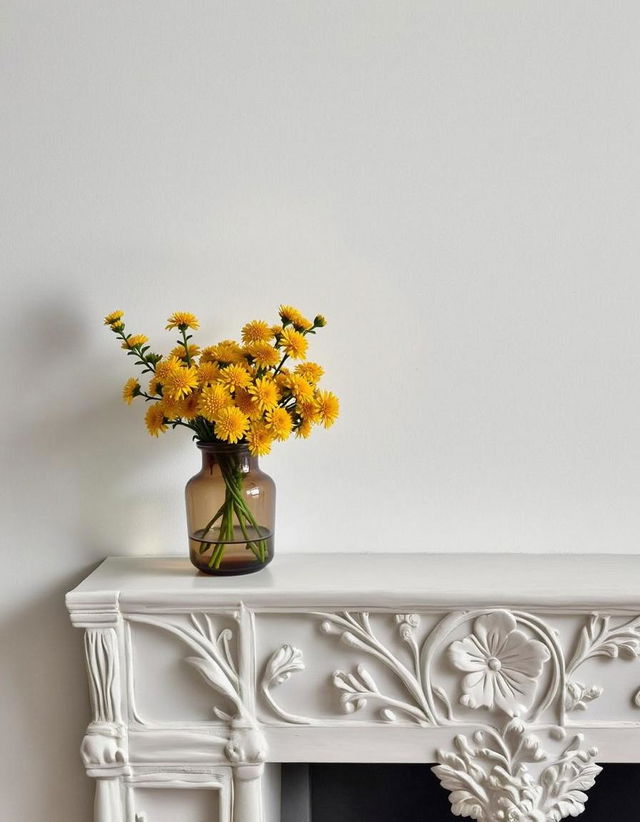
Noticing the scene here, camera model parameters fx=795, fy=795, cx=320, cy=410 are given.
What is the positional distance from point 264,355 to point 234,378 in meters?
0.05

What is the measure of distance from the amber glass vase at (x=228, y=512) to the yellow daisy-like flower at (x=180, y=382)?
0.27 ft

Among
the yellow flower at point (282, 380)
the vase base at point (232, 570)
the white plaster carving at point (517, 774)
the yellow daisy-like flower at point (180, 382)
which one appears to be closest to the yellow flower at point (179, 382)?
the yellow daisy-like flower at point (180, 382)

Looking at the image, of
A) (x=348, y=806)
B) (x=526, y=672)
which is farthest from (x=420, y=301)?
(x=348, y=806)

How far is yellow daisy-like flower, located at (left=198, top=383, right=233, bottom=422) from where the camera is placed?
1004 millimetres

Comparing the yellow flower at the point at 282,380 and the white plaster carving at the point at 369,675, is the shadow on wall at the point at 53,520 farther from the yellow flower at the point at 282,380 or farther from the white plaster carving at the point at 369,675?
the white plaster carving at the point at 369,675

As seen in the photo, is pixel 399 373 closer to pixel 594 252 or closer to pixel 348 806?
pixel 594 252

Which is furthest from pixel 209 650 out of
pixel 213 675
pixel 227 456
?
pixel 227 456

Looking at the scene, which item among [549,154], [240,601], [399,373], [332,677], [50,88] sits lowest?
[332,677]

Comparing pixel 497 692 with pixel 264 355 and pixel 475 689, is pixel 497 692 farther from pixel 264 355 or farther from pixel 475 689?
pixel 264 355

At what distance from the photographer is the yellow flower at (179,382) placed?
40.2 inches

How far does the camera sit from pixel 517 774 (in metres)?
1.04

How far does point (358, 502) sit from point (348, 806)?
20.4 inches

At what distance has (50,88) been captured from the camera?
1162 millimetres

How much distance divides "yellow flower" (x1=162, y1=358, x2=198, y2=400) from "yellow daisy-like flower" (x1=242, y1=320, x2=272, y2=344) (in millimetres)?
95
